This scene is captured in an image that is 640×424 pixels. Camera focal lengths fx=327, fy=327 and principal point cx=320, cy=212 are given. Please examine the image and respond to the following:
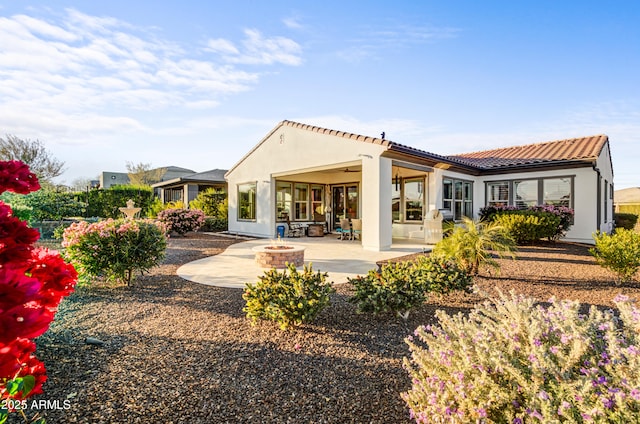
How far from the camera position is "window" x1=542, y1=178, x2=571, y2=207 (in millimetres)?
13328

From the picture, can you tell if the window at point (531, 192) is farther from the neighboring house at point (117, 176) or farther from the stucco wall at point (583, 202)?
the neighboring house at point (117, 176)

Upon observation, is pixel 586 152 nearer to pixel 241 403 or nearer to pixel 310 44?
pixel 310 44

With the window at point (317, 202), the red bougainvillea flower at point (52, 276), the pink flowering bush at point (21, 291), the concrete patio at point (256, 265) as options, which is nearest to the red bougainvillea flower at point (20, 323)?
the pink flowering bush at point (21, 291)

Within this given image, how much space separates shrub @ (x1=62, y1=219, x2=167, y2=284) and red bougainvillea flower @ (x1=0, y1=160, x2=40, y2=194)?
4752 mm

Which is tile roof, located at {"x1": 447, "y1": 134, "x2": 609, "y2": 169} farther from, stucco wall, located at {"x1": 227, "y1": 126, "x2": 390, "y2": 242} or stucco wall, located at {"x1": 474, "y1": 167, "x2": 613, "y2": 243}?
stucco wall, located at {"x1": 227, "y1": 126, "x2": 390, "y2": 242}

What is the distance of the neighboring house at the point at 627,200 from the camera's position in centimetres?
2323

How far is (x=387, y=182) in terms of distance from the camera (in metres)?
10.6

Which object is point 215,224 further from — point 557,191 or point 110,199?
point 557,191

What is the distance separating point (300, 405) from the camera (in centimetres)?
257

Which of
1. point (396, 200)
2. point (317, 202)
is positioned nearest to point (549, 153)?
point (396, 200)

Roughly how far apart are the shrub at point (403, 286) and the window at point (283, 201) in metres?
10.9

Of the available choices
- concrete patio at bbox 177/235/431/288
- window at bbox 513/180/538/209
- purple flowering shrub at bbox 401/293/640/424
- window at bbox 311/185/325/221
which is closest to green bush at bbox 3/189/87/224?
concrete patio at bbox 177/235/431/288

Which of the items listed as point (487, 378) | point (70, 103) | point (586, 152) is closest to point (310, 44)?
point (70, 103)

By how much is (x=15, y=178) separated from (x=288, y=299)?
297cm
